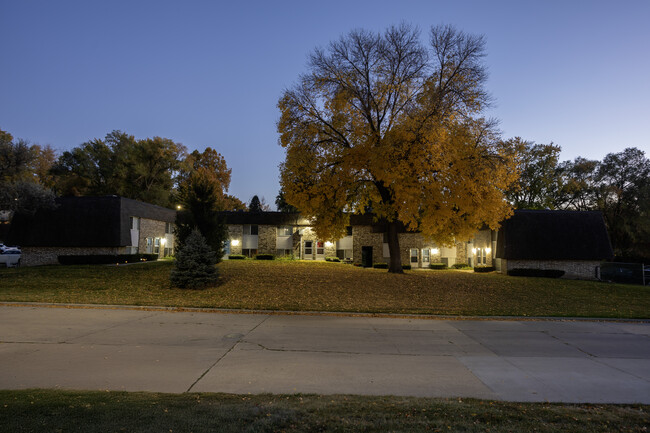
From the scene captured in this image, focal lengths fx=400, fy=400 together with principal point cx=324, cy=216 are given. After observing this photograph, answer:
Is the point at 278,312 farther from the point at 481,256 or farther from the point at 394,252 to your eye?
the point at 481,256

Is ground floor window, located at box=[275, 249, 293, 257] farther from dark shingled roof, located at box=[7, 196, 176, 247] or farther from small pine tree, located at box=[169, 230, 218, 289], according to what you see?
small pine tree, located at box=[169, 230, 218, 289]

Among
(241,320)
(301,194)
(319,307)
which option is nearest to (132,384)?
(241,320)

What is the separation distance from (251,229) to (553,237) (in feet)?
87.5

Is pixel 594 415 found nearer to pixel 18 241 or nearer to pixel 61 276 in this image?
pixel 61 276

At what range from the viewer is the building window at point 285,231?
40.5 meters

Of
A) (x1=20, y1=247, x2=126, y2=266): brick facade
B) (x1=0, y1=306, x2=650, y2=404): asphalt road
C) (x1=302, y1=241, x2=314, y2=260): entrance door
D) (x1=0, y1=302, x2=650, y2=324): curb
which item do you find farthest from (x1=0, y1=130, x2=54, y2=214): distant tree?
(x1=302, y1=241, x2=314, y2=260): entrance door

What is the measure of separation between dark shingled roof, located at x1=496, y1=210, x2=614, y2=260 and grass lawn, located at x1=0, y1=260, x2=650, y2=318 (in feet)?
20.5

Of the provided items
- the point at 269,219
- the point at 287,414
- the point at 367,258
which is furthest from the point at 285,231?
the point at 287,414

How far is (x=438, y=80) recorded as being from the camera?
22.9 metres

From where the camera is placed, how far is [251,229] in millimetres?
40312

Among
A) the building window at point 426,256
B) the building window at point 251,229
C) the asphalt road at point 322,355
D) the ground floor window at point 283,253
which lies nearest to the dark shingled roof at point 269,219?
the building window at point 251,229

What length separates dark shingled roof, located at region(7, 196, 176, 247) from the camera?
28.0 m

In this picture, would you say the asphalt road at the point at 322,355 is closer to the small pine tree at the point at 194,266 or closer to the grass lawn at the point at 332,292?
the grass lawn at the point at 332,292

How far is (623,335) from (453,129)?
12.7 m
